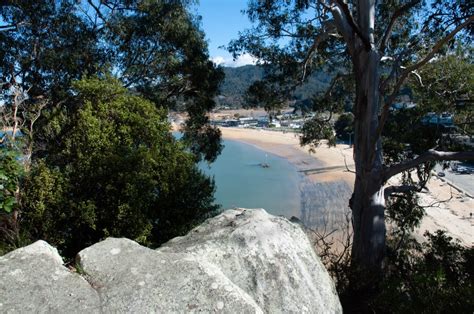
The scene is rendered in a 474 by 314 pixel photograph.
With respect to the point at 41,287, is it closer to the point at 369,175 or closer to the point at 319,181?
the point at 369,175

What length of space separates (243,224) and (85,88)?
15.8 ft

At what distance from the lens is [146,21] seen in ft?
31.1

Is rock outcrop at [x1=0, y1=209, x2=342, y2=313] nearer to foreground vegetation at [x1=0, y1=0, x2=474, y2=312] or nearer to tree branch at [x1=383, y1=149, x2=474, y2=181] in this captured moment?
foreground vegetation at [x1=0, y1=0, x2=474, y2=312]

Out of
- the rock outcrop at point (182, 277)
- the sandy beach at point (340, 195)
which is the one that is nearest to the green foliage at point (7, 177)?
the rock outcrop at point (182, 277)

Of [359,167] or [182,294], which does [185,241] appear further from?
[359,167]

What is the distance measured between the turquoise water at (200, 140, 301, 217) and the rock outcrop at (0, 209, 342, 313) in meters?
16.4

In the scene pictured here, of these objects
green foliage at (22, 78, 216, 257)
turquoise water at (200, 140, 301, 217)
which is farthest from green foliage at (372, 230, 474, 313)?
turquoise water at (200, 140, 301, 217)

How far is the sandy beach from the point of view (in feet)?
71.5

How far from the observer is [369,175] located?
6879mm

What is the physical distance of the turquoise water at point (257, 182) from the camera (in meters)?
28.1

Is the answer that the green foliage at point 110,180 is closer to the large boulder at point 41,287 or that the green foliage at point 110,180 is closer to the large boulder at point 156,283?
the large boulder at point 156,283

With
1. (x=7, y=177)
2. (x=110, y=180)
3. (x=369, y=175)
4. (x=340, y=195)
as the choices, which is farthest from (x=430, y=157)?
(x=340, y=195)

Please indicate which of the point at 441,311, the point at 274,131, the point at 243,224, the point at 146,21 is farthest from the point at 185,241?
the point at 274,131

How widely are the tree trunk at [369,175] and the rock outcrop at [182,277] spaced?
4.03m
